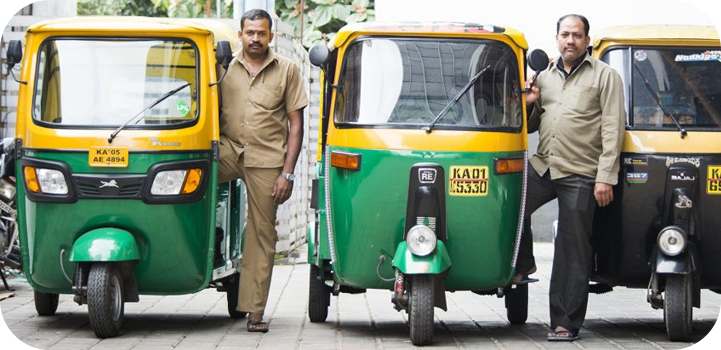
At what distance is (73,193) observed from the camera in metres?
8.79

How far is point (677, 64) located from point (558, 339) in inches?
78.0

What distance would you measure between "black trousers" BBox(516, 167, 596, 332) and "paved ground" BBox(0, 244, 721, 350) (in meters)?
0.21

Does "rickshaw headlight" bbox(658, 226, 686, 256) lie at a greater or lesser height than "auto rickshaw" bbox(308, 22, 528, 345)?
lesser

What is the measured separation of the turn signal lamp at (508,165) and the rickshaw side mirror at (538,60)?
0.60m

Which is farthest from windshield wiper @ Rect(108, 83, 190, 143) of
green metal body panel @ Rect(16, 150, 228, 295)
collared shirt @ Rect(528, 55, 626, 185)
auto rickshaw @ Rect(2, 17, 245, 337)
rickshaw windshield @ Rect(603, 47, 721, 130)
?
rickshaw windshield @ Rect(603, 47, 721, 130)

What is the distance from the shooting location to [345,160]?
8.90 m

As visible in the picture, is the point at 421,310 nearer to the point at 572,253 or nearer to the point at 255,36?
the point at 572,253

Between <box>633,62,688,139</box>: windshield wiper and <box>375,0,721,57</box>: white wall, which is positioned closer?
<box>633,62,688,139</box>: windshield wiper

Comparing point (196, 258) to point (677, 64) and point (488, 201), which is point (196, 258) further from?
point (677, 64)

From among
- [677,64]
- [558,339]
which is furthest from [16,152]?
[677,64]

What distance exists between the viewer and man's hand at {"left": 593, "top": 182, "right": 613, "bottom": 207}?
8750mm

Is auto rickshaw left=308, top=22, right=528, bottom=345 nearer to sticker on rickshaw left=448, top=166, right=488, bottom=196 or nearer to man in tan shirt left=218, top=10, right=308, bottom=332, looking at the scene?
sticker on rickshaw left=448, top=166, right=488, bottom=196

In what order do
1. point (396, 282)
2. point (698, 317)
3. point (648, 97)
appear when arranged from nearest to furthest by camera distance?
point (396, 282) < point (648, 97) < point (698, 317)

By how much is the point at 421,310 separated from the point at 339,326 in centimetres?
138
